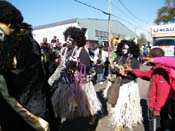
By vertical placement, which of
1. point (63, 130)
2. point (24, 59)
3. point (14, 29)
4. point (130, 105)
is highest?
point (14, 29)

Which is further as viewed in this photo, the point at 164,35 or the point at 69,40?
the point at 164,35

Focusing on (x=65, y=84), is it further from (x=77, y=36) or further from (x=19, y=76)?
(x=19, y=76)

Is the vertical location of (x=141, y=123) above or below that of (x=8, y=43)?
below

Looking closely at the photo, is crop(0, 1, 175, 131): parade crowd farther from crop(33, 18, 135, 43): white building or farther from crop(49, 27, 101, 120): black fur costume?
crop(33, 18, 135, 43): white building

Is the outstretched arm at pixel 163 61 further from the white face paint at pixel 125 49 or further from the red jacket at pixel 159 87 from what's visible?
the white face paint at pixel 125 49

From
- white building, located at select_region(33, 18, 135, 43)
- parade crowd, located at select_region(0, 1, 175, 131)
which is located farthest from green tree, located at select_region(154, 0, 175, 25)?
parade crowd, located at select_region(0, 1, 175, 131)

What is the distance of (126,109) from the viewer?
6781 mm

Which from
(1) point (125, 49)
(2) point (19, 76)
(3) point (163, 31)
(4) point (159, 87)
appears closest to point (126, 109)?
(1) point (125, 49)

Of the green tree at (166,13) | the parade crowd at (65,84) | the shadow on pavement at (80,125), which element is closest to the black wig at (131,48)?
the parade crowd at (65,84)

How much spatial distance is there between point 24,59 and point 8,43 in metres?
0.18

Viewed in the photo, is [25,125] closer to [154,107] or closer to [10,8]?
[10,8]

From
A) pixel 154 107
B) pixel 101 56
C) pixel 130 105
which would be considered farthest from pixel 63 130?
pixel 101 56

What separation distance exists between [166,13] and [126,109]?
53176 millimetres

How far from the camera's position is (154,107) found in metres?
5.04
